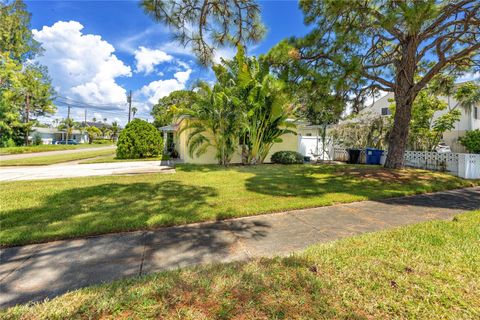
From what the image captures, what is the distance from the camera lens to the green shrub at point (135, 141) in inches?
627

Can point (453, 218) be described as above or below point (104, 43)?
below

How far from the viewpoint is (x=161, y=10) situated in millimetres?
4645

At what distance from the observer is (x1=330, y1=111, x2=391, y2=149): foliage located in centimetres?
1644

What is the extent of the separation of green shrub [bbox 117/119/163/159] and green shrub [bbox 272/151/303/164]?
29.1 ft

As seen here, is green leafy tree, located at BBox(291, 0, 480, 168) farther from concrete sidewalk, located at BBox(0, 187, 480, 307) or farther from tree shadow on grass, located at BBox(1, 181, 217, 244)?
tree shadow on grass, located at BBox(1, 181, 217, 244)

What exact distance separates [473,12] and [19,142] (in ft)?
143

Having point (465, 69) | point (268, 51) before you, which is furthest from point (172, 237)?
point (465, 69)

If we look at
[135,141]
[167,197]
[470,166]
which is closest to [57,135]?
[135,141]

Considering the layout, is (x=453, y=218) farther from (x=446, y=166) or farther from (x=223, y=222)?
(x=446, y=166)

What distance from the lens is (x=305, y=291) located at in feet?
7.52

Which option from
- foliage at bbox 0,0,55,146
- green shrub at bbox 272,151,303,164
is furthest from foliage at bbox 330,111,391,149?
foliage at bbox 0,0,55,146

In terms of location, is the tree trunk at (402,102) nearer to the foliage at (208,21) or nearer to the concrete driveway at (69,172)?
the foliage at (208,21)

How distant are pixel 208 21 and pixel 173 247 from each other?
180 inches

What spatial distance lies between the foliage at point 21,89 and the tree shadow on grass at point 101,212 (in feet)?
70.6
